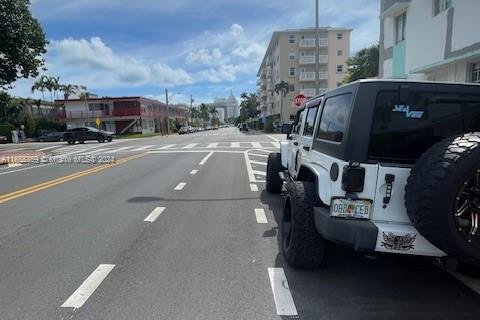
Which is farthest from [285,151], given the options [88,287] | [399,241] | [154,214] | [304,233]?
[88,287]

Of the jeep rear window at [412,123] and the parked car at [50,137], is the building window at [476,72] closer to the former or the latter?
the jeep rear window at [412,123]

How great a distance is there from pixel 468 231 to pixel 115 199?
7543mm

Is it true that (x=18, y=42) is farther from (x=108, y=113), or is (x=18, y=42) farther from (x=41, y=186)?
(x=108, y=113)

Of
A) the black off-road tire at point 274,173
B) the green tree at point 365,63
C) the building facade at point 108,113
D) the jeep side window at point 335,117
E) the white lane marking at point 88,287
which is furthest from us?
the building facade at point 108,113

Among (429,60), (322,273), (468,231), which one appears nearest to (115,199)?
(322,273)

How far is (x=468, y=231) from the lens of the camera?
341 centimetres

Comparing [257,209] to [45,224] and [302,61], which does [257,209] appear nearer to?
[45,224]

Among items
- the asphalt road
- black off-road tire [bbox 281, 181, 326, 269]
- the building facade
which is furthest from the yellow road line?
the building facade

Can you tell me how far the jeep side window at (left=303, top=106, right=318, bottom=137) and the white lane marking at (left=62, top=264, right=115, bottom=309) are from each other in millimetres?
3146

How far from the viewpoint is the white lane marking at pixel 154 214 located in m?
7.38

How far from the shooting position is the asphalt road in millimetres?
3855

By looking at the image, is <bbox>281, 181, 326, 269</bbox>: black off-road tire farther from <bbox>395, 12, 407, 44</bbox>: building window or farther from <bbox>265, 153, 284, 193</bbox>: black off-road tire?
<bbox>395, 12, 407, 44</bbox>: building window

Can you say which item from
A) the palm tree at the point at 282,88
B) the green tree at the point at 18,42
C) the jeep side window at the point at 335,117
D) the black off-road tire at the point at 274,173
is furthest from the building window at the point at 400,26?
the palm tree at the point at 282,88

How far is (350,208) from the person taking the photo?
3.86m
